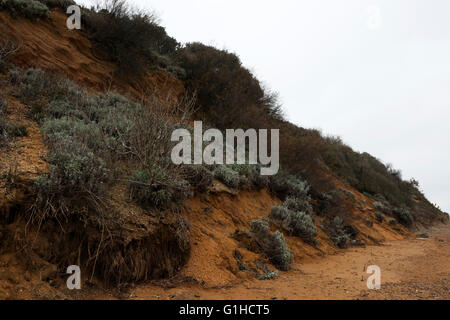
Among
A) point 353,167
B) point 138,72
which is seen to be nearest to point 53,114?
point 138,72

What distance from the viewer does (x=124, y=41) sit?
9930 millimetres

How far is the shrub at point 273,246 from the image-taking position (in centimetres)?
535

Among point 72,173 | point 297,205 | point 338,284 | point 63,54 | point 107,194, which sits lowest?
point 338,284

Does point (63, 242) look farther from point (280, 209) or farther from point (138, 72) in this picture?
point (138, 72)

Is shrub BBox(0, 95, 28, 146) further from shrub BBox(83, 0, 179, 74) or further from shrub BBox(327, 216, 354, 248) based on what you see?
shrub BBox(327, 216, 354, 248)

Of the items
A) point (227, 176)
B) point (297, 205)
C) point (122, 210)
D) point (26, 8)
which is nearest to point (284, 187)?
point (297, 205)

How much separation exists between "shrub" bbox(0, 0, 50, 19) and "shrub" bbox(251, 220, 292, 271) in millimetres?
8579

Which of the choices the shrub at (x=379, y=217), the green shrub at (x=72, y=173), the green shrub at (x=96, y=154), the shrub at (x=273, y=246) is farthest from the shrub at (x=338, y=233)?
the green shrub at (x=72, y=173)

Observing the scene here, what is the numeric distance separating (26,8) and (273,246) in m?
9.16

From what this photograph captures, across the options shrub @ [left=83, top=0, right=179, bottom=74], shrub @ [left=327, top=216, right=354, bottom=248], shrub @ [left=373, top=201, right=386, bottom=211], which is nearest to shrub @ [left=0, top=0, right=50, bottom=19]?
shrub @ [left=83, top=0, right=179, bottom=74]

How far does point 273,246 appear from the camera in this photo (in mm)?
5516

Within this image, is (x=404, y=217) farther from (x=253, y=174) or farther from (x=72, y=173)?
(x=72, y=173)

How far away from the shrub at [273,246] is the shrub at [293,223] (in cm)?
103

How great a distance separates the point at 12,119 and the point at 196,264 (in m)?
3.98
